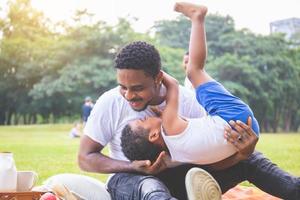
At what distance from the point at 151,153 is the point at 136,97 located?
0.18 m

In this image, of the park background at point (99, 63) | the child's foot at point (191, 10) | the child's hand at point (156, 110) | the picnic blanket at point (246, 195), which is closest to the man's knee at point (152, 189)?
the child's hand at point (156, 110)

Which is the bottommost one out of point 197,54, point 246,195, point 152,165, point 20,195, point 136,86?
point 246,195

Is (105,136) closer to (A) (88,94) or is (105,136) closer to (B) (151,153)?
(B) (151,153)

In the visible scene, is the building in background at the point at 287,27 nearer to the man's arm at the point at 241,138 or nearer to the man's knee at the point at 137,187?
the man's arm at the point at 241,138

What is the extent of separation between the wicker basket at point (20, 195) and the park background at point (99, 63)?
35.6 ft

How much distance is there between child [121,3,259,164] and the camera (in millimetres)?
1606

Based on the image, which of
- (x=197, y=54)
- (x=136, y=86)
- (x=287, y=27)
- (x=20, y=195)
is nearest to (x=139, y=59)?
(x=136, y=86)

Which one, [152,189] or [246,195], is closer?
[152,189]

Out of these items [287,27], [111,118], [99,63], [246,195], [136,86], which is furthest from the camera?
[99,63]

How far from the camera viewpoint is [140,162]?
1638 millimetres

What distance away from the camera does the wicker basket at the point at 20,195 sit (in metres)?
1.60

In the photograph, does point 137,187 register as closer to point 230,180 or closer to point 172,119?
point 172,119

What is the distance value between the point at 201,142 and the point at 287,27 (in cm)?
1216

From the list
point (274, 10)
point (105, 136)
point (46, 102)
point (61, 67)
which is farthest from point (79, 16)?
point (105, 136)
